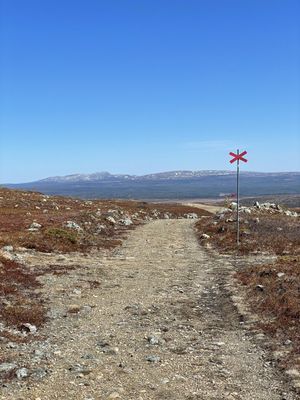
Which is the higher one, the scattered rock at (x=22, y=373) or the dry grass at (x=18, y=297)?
the scattered rock at (x=22, y=373)

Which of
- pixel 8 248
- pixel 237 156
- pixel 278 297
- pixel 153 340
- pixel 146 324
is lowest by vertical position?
pixel 146 324

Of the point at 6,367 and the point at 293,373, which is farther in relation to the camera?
the point at 6,367

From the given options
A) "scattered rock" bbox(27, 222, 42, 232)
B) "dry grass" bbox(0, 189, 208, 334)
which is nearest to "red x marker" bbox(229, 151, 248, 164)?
"dry grass" bbox(0, 189, 208, 334)

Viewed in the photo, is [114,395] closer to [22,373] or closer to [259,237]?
[22,373]

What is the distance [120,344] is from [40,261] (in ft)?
42.2

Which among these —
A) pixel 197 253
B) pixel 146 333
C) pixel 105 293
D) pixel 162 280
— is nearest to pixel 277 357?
pixel 146 333

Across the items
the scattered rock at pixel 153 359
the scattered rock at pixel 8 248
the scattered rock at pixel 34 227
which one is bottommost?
the scattered rock at pixel 153 359

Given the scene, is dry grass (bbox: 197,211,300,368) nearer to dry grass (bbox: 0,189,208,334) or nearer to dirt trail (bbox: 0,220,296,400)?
dirt trail (bbox: 0,220,296,400)

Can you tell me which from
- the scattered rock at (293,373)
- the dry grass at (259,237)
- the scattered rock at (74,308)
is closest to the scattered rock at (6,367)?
the scattered rock at (74,308)

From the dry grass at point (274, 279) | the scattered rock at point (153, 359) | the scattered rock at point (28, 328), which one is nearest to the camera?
the scattered rock at point (153, 359)

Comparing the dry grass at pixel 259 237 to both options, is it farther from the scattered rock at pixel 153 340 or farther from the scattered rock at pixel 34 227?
the scattered rock at pixel 153 340

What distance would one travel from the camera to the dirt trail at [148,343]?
8.91m

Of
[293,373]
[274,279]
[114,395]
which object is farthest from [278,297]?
[114,395]

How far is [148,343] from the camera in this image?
38.8ft
